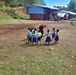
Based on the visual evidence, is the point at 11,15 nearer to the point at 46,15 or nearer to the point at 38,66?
the point at 46,15

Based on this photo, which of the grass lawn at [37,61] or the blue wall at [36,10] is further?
the blue wall at [36,10]

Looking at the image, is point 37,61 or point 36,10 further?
point 36,10

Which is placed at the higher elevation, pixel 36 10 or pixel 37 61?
pixel 37 61

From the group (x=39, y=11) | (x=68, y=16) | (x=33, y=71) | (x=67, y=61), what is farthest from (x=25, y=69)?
(x=68, y=16)

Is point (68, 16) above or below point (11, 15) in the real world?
below

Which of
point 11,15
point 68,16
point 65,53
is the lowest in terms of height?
point 68,16

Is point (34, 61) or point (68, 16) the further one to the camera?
point (68, 16)

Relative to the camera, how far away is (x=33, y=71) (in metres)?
10.9

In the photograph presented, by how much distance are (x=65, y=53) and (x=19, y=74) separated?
19.1 ft

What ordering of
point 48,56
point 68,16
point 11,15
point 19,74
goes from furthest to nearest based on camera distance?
point 68,16
point 11,15
point 48,56
point 19,74

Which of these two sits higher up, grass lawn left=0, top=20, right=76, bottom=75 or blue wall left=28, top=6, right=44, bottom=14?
grass lawn left=0, top=20, right=76, bottom=75

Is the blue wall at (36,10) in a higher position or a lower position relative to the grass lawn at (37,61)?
lower

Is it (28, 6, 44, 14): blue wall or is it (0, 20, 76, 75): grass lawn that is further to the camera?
(28, 6, 44, 14): blue wall

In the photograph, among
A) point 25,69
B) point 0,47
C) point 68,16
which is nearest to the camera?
point 25,69
